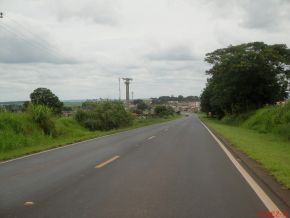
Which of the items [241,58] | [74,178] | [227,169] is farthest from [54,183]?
[241,58]

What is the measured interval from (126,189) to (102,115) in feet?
134

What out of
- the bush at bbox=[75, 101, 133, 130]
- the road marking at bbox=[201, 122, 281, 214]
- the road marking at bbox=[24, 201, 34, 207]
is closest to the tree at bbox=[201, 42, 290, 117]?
the bush at bbox=[75, 101, 133, 130]

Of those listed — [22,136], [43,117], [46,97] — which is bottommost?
[22,136]

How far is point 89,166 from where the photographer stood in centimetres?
1370

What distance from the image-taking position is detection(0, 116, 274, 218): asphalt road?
299 inches

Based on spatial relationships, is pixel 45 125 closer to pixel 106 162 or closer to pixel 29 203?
pixel 106 162

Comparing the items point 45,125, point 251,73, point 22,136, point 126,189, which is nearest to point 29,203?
point 126,189

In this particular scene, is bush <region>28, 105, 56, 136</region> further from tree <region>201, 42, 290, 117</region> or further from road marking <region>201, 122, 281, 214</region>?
tree <region>201, 42, 290, 117</region>

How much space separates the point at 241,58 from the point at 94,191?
4746 centimetres

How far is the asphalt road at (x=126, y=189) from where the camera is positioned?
7602 mm

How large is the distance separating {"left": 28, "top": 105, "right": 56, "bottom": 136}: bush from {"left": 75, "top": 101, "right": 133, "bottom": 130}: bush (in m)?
14.6

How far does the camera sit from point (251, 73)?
56000 millimetres

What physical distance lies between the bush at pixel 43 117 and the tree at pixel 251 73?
27920 millimetres

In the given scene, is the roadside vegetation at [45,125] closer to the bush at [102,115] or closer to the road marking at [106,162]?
the bush at [102,115]
